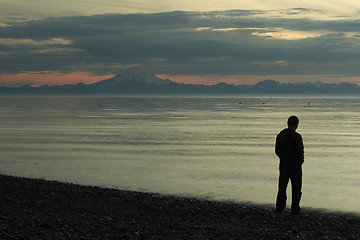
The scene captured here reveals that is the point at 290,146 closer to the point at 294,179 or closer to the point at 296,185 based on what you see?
the point at 294,179

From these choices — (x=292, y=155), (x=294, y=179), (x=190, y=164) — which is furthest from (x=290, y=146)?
(x=190, y=164)

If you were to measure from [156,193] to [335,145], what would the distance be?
65.5 ft

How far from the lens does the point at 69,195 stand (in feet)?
48.8

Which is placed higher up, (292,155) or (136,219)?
(292,155)

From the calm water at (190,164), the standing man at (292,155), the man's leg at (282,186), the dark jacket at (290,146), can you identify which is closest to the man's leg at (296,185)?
the standing man at (292,155)

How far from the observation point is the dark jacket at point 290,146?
1286cm

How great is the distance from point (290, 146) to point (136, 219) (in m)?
4.16

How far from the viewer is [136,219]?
12094mm

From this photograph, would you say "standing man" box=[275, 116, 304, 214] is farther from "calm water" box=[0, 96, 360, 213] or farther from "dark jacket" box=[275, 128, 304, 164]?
"calm water" box=[0, 96, 360, 213]

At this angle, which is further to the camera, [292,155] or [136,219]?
[292,155]

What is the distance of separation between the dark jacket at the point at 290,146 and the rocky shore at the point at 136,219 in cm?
143

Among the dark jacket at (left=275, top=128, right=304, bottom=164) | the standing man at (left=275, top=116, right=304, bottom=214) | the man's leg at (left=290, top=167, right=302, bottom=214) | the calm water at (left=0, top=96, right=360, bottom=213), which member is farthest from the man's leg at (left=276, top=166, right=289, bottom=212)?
the calm water at (left=0, top=96, right=360, bottom=213)

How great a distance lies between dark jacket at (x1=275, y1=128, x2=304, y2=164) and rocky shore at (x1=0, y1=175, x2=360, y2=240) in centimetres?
→ 143

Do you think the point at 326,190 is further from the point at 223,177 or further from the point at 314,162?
the point at 314,162
